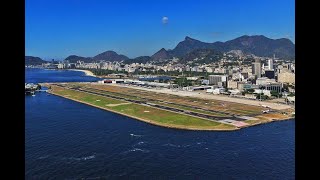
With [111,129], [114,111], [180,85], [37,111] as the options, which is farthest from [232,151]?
[180,85]

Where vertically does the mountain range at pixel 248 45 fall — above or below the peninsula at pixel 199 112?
above

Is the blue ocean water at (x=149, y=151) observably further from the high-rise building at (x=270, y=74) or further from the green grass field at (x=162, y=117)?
the high-rise building at (x=270, y=74)

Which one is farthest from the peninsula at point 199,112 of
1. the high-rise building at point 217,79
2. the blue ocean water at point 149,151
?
the high-rise building at point 217,79

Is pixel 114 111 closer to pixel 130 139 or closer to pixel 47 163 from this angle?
pixel 130 139

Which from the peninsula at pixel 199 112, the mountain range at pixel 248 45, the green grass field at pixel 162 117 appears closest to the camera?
the green grass field at pixel 162 117

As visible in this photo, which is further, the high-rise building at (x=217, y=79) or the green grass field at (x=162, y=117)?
the high-rise building at (x=217, y=79)

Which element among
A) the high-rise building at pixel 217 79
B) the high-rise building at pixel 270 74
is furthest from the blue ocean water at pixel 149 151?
the high-rise building at pixel 270 74

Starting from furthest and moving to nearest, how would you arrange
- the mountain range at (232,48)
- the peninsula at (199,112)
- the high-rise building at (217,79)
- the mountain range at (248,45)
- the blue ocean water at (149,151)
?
the mountain range at (248,45) → the mountain range at (232,48) → the high-rise building at (217,79) → the peninsula at (199,112) → the blue ocean water at (149,151)

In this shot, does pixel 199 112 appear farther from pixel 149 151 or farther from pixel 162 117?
pixel 149 151

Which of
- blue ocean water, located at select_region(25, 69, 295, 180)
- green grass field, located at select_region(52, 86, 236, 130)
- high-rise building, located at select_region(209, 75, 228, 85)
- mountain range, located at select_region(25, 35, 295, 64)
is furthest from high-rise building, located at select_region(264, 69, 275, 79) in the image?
mountain range, located at select_region(25, 35, 295, 64)

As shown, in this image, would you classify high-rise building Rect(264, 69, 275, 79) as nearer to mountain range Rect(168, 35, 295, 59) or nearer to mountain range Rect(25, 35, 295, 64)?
mountain range Rect(25, 35, 295, 64)

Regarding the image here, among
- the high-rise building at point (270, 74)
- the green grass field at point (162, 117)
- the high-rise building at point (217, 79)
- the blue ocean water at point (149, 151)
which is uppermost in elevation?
the high-rise building at point (270, 74)
